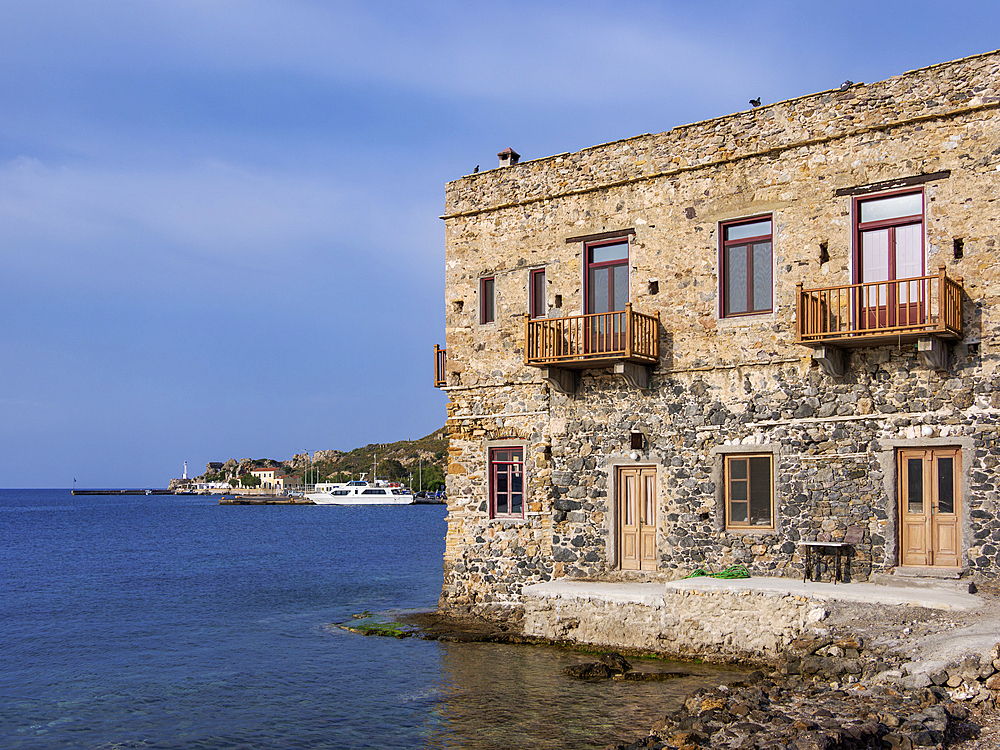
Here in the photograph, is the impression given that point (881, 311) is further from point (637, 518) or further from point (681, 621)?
point (681, 621)

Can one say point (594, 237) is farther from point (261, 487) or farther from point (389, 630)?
point (261, 487)

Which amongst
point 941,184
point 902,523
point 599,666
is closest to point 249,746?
point 599,666

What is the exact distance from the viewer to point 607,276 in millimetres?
19062

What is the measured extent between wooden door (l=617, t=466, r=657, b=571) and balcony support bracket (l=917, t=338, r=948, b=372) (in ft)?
17.4

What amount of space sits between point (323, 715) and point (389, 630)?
20.0 ft

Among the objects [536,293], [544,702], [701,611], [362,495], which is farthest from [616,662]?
[362,495]

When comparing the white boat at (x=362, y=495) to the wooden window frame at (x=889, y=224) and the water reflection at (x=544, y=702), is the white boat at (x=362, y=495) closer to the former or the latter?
the water reflection at (x=544, y=702)

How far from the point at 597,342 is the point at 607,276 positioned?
165 centimetres

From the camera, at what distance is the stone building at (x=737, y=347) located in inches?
599

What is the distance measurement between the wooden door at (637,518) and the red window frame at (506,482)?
2358mm

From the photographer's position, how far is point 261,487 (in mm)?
169625

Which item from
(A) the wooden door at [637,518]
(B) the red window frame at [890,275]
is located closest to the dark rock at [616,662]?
(A) the wooden door at [637,518]

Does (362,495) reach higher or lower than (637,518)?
lower

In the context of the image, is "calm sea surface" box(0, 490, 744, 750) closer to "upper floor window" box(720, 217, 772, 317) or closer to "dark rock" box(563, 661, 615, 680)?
"dark rock" box(563, 661, 615, 680)
